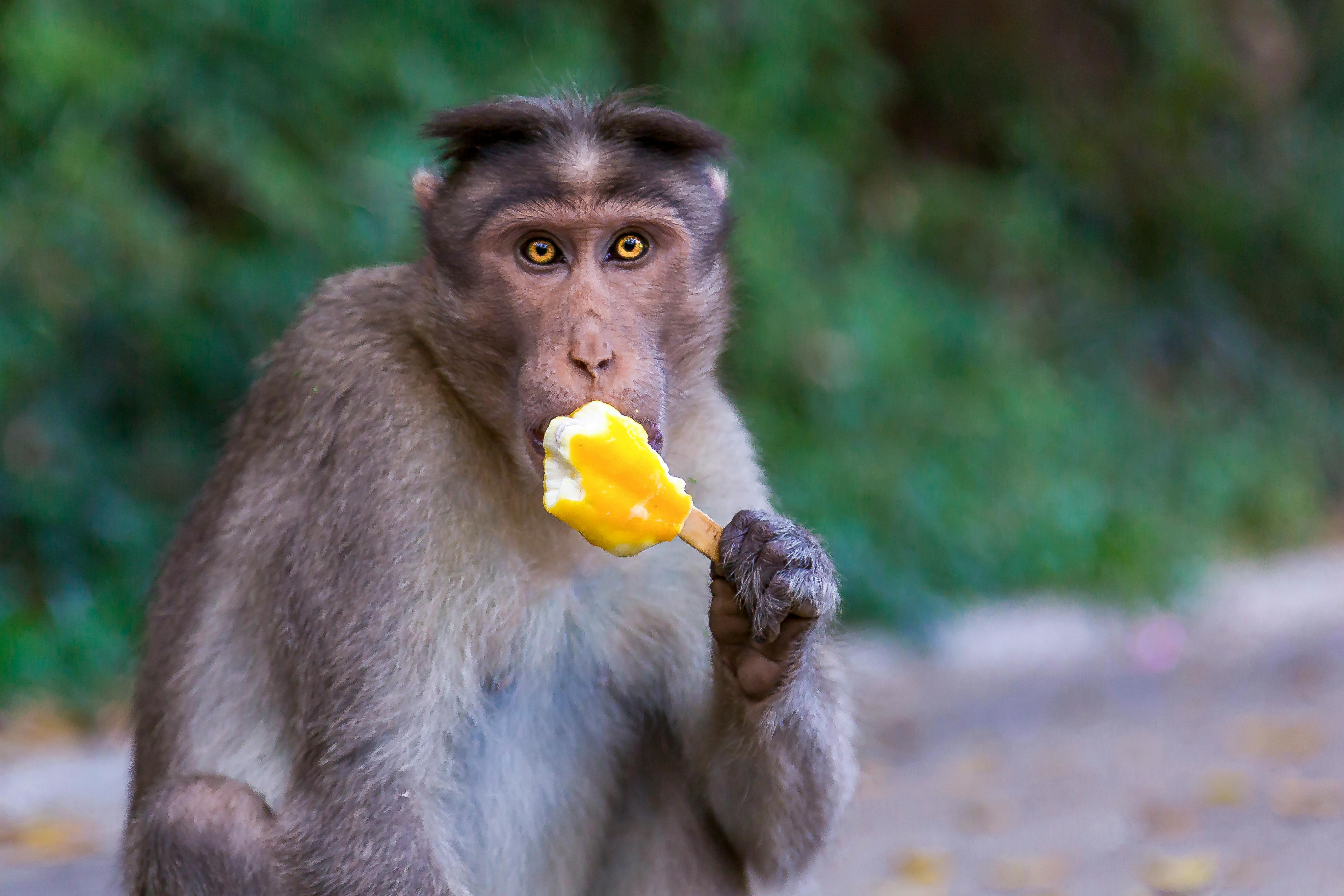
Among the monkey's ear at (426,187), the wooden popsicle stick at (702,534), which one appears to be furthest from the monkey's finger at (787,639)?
the monkey's ear at (426,187)

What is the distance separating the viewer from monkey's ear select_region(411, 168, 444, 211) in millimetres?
3119

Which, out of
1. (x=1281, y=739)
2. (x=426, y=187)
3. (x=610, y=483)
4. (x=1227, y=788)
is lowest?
(x=610, y=483)

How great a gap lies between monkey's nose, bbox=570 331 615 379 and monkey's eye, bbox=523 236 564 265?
22 centimetres

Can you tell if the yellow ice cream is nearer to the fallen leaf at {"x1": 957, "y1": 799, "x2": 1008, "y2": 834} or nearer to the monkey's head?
the monkey's head

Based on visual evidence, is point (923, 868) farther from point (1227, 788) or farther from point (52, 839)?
point (52, 839)

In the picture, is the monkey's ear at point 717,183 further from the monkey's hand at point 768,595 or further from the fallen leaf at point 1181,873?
the fallen leaf at point 1181,873

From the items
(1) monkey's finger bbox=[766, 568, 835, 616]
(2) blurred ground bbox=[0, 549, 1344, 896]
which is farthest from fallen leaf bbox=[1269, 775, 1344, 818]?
(1) monkey's finger bbox=[766, 568, 835, 616]

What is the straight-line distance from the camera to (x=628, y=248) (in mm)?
2885

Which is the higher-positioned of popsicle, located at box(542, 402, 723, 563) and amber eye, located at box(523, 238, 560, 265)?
amber eye, located at box(523, 238, 560, 265)

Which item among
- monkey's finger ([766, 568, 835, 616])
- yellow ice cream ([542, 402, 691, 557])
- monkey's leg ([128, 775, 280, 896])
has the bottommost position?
monkey's leg ([128, 775, 280, 896])

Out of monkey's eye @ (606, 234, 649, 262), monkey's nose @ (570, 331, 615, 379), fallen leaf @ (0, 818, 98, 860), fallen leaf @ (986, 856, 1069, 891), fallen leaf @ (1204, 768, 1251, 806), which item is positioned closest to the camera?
monkey's nose @ (570, 331, 615, 379)

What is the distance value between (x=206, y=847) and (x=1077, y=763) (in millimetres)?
3484

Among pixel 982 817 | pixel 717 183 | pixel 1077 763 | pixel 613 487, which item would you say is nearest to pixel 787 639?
pixel 613 487

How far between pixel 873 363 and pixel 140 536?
3205 mm
